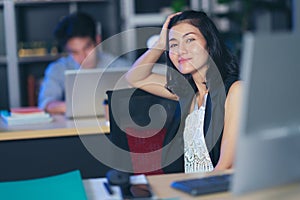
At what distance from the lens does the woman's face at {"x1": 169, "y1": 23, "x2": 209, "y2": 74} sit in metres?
2.29

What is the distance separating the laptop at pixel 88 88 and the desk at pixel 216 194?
138 cm

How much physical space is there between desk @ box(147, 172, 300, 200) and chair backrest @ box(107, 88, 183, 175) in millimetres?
602

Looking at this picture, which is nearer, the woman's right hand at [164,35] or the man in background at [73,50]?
the woman's right hand at [164,35]

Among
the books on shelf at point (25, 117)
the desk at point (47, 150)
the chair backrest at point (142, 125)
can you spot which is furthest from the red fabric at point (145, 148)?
the books on shelf at point (25, 117)

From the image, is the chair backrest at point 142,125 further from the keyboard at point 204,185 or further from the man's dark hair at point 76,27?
the man's dark hair at point 76,27

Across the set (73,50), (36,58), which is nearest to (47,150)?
(73,50)

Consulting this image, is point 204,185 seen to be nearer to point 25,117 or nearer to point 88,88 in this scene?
point 88,88

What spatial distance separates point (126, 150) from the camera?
2.55 m

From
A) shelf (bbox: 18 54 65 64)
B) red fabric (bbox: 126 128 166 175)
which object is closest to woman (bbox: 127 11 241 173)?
red fabric (bbox: 126 128 166 175)

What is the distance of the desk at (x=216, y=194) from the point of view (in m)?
1.39

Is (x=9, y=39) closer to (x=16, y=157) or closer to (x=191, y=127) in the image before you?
(x=16, y=157)

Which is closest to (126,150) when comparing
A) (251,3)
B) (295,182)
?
(295,182)

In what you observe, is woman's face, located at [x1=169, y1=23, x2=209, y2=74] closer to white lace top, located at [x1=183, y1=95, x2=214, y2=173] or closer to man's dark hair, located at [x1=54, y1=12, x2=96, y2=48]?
white lace top, located at [x1=183, y1=95, x2=214, y2=173]

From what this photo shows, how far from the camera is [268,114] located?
133 centimetres
